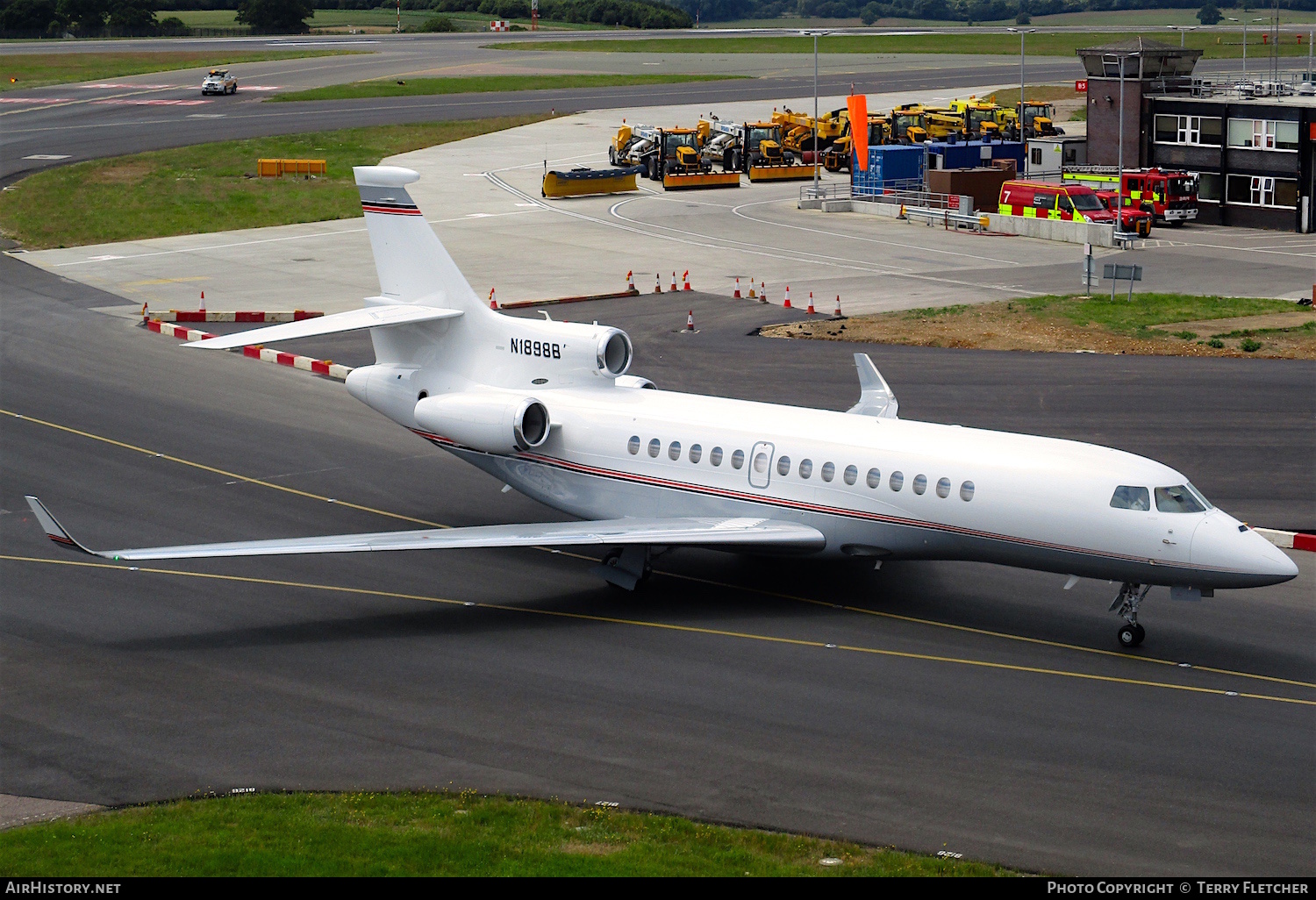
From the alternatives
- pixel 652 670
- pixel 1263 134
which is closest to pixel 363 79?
pixel 1263 134

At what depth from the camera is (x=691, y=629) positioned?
911 inches

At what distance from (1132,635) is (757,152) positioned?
64.4 meters

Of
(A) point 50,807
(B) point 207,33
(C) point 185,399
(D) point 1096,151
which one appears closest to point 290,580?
(A) point 50,807

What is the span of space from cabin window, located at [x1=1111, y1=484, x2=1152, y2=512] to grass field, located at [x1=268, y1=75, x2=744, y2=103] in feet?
309

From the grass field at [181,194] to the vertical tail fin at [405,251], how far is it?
36148mm

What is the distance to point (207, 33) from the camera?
17112cm

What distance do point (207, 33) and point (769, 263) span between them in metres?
134

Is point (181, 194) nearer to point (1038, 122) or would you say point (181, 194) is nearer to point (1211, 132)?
point (1211, 132)

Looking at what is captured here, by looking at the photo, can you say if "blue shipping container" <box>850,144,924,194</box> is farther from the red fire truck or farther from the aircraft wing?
the aircraft wing

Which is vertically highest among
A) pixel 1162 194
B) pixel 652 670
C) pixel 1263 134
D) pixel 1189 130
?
pixel 1189 130

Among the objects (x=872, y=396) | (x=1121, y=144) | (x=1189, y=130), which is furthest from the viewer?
(x=1189, y=130)

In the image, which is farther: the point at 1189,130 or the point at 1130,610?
the point at 1189,130

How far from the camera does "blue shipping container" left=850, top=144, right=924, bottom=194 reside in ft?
239

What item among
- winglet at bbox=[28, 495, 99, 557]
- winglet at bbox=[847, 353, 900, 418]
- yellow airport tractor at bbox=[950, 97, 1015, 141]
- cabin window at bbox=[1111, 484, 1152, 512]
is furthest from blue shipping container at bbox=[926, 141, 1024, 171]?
winglet at bbox=[28, 495, 99, 557]
